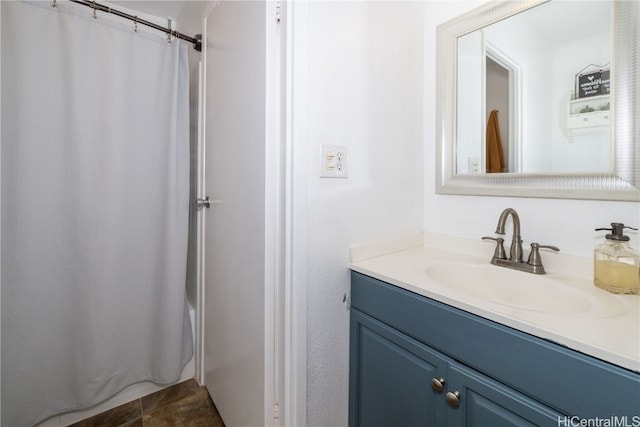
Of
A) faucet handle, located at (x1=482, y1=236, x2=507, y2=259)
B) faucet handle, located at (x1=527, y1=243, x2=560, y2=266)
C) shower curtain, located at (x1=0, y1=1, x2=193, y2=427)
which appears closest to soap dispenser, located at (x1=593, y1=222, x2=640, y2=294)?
faucet handle, located at (x1=527, y1=243, x2=560, y2=266)

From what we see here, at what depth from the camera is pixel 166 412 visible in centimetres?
134

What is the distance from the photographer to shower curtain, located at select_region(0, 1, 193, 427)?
1106mm

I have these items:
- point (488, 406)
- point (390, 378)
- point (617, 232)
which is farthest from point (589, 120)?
point (390, 378)

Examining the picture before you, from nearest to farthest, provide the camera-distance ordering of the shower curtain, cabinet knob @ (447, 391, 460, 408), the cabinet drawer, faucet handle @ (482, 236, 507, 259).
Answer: cabinet knob @ (447, 391, 460, 408)
the cabinet drawer
faucet handle @ (482, 236, 507, 259)
the shower curtain

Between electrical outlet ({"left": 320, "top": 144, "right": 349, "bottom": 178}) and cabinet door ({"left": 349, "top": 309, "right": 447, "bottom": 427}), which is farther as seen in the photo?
electrical outlet ({"left": 320, "top": 144, "right": 349, "bottom": 178})

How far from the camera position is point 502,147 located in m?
1.01

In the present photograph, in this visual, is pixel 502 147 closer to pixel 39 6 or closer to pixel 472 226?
pixel 472 226

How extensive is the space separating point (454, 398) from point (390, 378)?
0.69 ft

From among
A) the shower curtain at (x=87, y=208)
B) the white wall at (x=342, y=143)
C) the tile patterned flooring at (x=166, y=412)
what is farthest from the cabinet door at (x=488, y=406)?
the shower curtain at (x=87, y=208)

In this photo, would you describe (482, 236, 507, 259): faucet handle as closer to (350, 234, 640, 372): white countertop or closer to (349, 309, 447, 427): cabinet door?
(350, 234, 640, 372): white countertop

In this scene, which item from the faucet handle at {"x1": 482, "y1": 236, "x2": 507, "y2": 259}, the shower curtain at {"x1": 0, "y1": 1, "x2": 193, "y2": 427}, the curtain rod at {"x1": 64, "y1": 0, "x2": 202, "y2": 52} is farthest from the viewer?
the curtain rod at {"x1": 64, "y1": 0, "x2": 202, "y2": 52}

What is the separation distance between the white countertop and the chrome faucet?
0.04m

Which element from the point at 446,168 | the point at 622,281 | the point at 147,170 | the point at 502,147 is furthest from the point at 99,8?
the point at 622,281

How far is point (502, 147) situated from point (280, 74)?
850mm
